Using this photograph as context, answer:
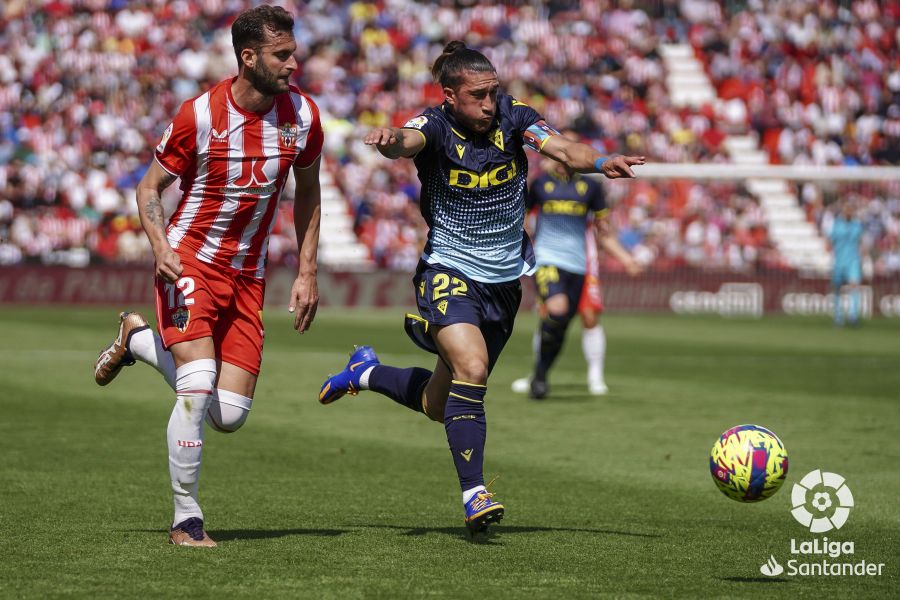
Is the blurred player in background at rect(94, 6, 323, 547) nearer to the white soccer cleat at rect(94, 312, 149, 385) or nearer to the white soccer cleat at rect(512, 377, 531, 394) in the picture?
the white soccer cleat at rect(94, 312, 149, 385)

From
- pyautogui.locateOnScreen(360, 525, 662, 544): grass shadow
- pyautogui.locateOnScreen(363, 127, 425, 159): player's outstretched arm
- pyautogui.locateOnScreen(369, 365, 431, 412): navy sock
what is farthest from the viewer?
pyautogui.locateOnScreen(369, 365, 431, 412): navy sock

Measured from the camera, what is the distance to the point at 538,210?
14.2 metres

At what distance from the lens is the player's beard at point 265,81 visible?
262 inches

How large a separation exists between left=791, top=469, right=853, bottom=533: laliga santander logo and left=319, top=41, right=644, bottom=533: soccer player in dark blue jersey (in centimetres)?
180

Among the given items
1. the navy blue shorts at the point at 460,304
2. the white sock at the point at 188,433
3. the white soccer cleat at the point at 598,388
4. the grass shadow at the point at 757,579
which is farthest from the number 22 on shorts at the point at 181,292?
the white soccer cleat at the point at 598,388

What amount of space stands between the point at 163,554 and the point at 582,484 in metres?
3.49

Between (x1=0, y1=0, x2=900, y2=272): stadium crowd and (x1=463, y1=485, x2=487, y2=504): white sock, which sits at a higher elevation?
(x1=0, y1=0, x2=900, y2=272): stadium crowd

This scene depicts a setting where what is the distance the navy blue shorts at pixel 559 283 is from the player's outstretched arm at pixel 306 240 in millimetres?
6991

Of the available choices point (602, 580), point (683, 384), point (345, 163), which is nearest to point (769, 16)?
point (345, 163)

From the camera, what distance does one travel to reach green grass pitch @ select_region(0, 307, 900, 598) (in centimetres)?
594

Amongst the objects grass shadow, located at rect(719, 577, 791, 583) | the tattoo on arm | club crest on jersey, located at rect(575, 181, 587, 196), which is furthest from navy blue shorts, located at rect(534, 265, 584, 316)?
grass shadow, located at rect(719, 577, 791, 583)

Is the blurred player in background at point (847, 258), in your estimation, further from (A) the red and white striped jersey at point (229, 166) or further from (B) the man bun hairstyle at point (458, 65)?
(A) the red and white striped jersey at point (229, 166)

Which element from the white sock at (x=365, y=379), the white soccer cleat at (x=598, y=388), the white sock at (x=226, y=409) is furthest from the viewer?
the white soccer cleat at (x=598, y=388)

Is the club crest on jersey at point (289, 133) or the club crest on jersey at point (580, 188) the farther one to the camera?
the club crest on jersey at point (580, 188)
